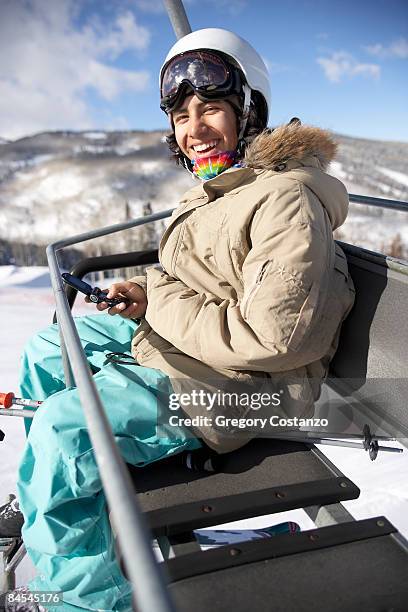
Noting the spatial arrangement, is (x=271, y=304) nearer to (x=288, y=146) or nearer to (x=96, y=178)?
(x=288, y=146)

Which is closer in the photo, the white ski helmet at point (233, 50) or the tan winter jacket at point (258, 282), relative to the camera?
the tan winter jacket at point (258, 282)

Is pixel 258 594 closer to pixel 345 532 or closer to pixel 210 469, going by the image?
pixel 345 532

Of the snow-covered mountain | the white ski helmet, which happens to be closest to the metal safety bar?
the white ski helmet

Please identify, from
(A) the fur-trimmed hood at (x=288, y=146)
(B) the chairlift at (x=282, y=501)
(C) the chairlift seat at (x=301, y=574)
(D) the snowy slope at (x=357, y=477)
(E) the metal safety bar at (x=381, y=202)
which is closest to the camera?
(B) the chairlift at (x=282, y=501)

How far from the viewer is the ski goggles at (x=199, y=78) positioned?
1.91 metres

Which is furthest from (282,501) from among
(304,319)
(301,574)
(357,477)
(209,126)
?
(357,477)

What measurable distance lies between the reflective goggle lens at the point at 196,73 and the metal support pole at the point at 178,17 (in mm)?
853

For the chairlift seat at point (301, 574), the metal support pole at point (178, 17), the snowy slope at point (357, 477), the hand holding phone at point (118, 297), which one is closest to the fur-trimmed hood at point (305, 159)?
the hand holding phone at point (118, 297)

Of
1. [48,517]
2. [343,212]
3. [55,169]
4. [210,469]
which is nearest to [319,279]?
[343,212]

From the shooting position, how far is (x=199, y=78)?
75.1 inches

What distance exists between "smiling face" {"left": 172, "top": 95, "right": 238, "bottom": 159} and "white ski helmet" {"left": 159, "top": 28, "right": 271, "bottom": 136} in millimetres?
78

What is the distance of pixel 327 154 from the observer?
1.77 m

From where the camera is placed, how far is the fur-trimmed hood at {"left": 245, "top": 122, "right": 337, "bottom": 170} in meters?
1.63

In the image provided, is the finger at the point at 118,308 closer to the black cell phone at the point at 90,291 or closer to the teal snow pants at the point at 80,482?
the black cell phone at the point at 90,291
